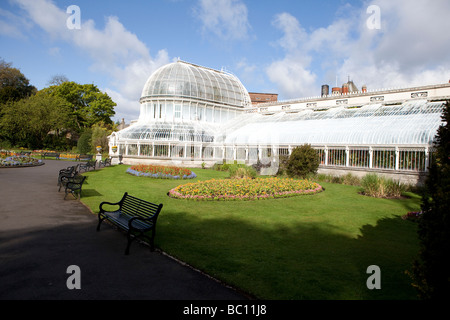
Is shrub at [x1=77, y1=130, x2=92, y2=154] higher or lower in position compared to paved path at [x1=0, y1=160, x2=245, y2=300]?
higher

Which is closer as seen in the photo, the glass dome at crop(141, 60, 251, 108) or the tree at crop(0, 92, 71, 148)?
the glass dome at crop(141, 60, 251, 108)

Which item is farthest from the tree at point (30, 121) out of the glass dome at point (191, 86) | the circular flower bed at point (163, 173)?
the circular flower bed at point (163, 173)

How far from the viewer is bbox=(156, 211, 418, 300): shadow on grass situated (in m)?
4.79

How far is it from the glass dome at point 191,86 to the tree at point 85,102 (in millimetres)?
22732

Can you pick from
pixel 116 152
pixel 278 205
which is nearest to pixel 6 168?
pixel 116 152

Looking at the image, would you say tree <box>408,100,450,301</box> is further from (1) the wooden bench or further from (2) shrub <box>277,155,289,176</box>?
(2) shrub <box>277,155,289,176</box>

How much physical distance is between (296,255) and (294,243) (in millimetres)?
847

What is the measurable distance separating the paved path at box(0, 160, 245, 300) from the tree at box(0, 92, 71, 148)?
42731mm

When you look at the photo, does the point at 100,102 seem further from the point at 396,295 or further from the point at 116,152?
the point at 396,295

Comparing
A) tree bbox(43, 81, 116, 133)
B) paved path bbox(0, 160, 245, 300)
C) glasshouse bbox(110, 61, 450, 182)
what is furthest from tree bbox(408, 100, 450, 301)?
tree bbox(43, 81, 116, 133)

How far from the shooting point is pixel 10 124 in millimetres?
43562

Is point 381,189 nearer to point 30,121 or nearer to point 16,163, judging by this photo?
point 16,163

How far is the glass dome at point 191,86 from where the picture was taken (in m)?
35.8
